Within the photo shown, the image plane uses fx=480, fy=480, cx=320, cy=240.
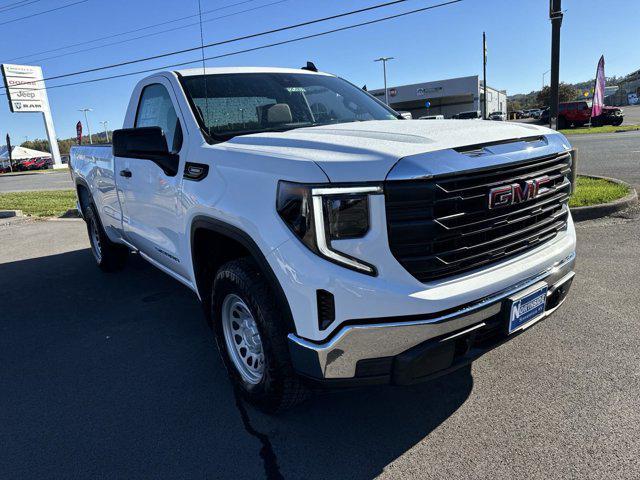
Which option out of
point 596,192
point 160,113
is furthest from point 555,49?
point 160,113

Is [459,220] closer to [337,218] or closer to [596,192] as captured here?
[337,218]

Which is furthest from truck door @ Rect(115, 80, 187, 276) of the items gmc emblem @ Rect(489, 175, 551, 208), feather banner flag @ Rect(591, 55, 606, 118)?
feather banner flag @ Rect(591, 55, 606, 118)

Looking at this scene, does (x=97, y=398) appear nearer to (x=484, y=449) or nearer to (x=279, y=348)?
(x=279, y=348)

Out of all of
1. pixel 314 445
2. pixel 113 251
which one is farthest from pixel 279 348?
pixel 113 251

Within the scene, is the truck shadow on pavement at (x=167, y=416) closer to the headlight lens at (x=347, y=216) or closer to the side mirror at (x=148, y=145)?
the headlight lens at (x=347, y=216)

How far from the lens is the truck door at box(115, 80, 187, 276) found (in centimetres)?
332

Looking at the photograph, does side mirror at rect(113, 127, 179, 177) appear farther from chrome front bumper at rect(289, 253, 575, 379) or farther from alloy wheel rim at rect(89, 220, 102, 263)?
alloy wheel rim at rect(89, 220, 102, 263)

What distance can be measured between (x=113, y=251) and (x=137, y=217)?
1973mm

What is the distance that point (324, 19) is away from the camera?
55.4 feet

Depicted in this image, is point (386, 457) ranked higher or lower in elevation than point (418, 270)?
lower

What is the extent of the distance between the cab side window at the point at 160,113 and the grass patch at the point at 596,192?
16.9 feet

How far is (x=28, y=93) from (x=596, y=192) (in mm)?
52164

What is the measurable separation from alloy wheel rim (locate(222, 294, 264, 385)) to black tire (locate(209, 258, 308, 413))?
0.25ft

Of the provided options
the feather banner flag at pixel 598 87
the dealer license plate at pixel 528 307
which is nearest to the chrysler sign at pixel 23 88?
the feather banner flag at pixel 598 87
